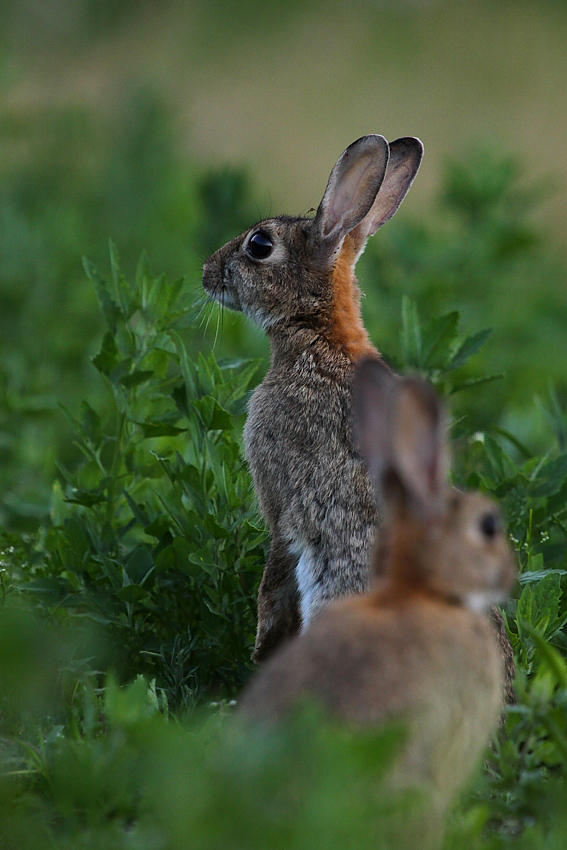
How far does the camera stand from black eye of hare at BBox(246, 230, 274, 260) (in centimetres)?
532

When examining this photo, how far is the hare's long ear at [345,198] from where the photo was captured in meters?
5.15

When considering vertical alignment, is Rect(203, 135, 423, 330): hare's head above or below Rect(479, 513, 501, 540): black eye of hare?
above

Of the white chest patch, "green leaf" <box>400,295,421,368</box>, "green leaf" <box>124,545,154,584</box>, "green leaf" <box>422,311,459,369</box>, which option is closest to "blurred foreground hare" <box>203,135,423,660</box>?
the white chest patch

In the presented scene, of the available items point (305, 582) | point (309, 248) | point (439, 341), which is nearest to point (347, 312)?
point (309, 248)

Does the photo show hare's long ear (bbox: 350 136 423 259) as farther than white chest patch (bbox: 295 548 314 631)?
Yes

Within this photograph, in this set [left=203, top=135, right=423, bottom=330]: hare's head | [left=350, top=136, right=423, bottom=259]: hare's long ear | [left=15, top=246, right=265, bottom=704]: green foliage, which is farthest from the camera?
[left=350, top=136, right=423, bottom=259]: hare's long ear

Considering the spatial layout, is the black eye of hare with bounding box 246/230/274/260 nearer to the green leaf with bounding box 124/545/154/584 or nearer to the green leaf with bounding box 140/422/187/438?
the green leaf with bounding box 140/422/187/438

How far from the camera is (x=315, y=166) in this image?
16734mm

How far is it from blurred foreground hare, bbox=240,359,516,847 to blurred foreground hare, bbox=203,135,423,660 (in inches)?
47.7

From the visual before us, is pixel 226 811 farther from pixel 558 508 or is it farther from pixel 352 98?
pixel 352 98

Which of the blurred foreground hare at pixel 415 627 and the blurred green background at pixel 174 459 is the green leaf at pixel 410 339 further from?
the blurred foreground hare at pixel 415 627

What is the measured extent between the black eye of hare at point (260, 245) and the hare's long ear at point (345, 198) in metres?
0.24

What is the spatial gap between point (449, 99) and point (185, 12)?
450 cm

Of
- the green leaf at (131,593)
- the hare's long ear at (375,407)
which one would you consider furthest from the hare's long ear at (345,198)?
the hare's long ear at (375,407)
